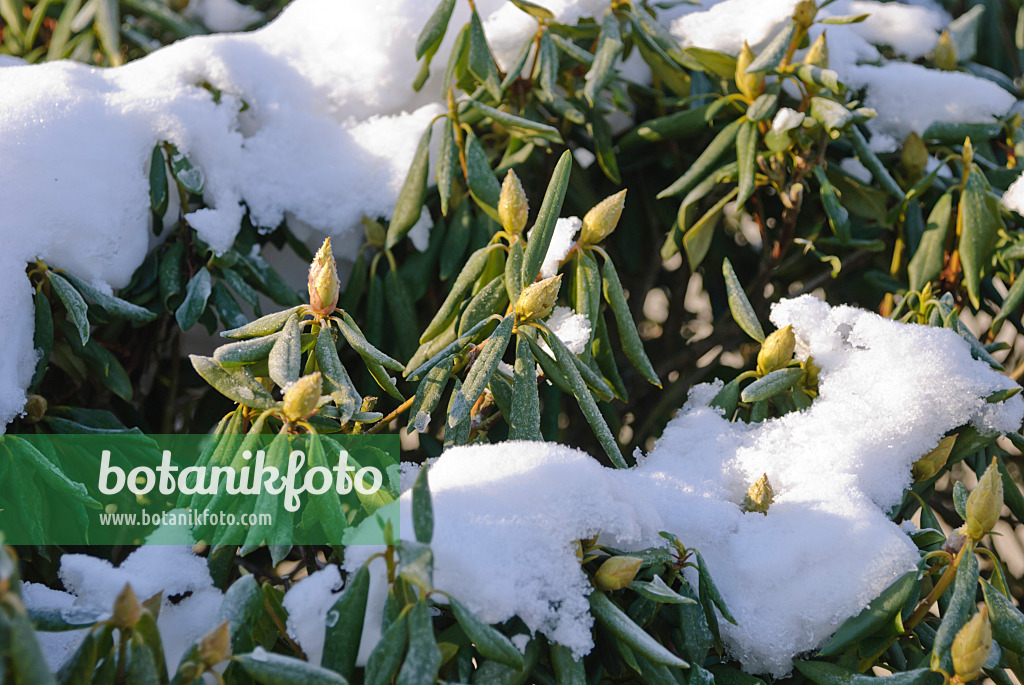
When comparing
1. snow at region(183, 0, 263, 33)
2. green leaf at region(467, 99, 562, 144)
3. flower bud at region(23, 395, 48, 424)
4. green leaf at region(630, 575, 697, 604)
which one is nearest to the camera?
green leaf at region(630, 575, 697, 604)

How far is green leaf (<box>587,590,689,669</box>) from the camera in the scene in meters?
0.59

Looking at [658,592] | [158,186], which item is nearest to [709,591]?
[658,592]

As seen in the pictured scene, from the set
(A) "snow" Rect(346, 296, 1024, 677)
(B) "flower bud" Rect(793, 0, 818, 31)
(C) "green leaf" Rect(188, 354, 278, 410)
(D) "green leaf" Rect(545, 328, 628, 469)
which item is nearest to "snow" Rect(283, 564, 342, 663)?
(A) "snow" Rect(346, 296, 1024, 677)

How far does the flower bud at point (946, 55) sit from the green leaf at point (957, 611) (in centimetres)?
91

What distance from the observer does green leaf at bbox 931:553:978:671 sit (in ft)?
2.09

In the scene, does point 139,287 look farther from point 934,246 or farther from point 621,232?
point 934,246

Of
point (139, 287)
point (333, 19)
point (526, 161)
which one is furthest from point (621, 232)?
point (139, 287)

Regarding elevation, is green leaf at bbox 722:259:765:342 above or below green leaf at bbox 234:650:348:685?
below

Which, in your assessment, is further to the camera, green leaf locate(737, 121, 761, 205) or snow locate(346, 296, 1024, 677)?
green leaf locate(737, 121, 761, 205)

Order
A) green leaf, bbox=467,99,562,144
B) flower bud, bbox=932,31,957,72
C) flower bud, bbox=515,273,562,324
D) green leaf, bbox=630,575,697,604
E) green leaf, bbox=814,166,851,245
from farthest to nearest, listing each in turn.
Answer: flower bud, bbox=932,31,957,72, green leaf, bbox=814,166,851,245, green leaf, bbox=467,99,562,144, flower bud, bbox=515,273,562,324, green leaf, bbox=630,575,697,604

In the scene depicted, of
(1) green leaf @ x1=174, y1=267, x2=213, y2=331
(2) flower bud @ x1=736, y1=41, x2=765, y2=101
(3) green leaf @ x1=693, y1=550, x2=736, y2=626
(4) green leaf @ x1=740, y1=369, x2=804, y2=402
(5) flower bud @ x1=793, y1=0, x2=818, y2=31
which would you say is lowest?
(3) green leaf @ x1=693, y1=550, x2=736, y2=626

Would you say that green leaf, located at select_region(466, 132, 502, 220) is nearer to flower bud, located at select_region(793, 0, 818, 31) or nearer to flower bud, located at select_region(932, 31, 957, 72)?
flower bud, located at select_region(793, 0, 818, 31)

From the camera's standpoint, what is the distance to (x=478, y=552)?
0.64m

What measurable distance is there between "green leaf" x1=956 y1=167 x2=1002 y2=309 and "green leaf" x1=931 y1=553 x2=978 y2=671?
0.46 meters
